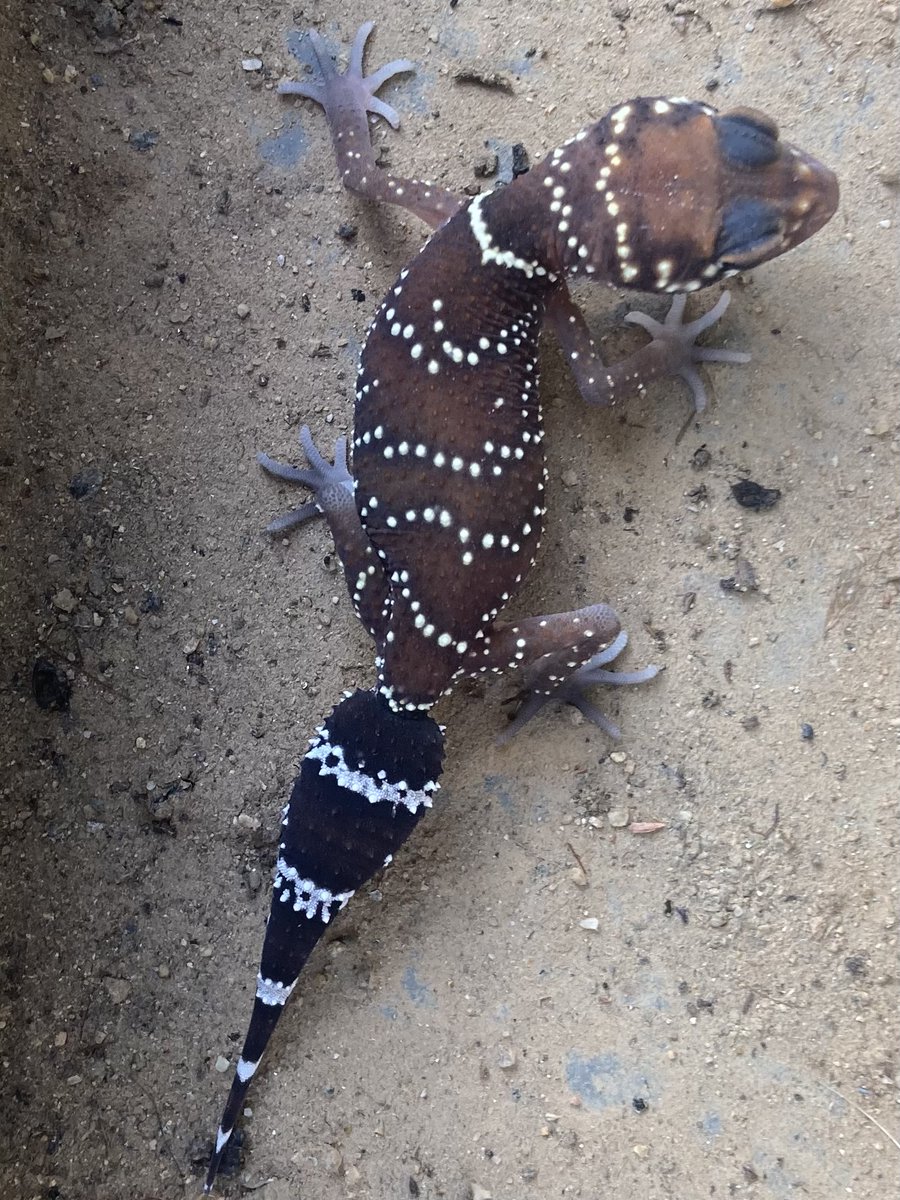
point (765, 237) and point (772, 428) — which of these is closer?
point (765, 237)

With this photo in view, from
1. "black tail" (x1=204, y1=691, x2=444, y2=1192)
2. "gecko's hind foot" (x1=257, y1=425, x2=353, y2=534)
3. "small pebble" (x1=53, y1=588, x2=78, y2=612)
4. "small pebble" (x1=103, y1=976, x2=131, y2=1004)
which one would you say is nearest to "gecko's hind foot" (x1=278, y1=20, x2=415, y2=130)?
"gecko's hind foot" (x1=257, y1=425, x2=353, y2=534)

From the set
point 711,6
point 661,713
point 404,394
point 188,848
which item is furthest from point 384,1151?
point 711,6

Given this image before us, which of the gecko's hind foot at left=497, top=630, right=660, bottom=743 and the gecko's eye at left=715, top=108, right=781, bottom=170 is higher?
the gecko's eye at left=715, top=108, right=781, bottom=170

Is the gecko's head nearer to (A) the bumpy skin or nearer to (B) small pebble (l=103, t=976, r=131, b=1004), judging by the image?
(A) the bumpy skin

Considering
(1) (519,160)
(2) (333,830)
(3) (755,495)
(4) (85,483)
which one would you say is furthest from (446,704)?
(1) (519,160)

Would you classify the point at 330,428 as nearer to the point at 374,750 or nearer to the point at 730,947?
the point at 374,750

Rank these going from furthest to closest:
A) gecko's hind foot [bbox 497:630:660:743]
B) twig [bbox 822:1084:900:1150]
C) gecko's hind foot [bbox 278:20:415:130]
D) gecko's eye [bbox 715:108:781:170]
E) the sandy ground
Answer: gecko's hind foot [bbox 278:20:415:130] < gecko's hind foot [bbox 497:630:660:743] < the sandy ground < twig [bbox 822:1084:900:1150] < gecko's eye [bbox 715:108:781:170]

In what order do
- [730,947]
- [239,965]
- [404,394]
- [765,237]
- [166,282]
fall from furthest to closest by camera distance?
[166,282]
[239,965]
[730,947]
[404,394]
[765,237]

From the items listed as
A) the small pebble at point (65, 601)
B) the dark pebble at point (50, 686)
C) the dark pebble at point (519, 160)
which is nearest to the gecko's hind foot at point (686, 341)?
the dark pebble at point (519, 160)

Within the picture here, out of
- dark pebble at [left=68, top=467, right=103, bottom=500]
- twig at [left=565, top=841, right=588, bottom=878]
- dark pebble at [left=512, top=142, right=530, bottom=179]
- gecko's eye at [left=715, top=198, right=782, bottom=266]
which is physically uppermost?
gecko's eye at [left=715, top=198, right=782, bottom=266]
